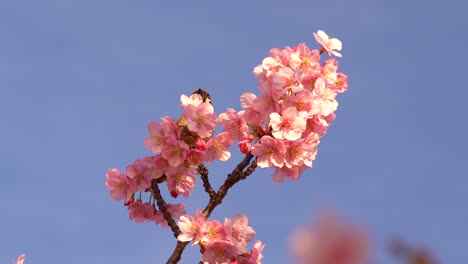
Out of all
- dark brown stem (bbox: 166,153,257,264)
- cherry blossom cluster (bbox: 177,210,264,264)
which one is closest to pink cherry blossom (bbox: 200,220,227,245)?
cherry blossom cluster (bbox: 177,210,264,264)

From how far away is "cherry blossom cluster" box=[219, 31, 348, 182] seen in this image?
11.1 ft

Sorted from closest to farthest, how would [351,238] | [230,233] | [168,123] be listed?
1. [351,238]
2. [230,233]
3. [168,123]

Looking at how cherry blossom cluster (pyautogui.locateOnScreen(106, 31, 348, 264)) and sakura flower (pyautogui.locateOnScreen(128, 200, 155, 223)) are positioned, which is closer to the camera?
cherry blossom cluster (pyautogui.locateOnScreen(106, 31, 348, 264))

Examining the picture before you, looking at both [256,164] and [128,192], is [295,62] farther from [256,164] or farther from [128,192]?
[128,192]

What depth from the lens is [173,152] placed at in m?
3.44

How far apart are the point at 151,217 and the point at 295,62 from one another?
4.15 ft

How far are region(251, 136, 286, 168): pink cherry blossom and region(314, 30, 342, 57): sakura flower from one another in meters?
0.80

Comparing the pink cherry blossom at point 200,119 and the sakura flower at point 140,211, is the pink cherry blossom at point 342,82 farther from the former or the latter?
the sakura flower at point 140,211

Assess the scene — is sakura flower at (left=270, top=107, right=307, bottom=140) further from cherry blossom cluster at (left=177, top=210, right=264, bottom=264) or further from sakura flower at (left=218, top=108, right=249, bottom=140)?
cherry blossom cluster at (left=177, top=210, right=264, bottom=264)

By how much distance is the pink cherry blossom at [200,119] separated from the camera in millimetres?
3400

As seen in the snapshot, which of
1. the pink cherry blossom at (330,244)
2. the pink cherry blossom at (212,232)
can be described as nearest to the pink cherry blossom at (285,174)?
the pink cherry blossom at (212,232)

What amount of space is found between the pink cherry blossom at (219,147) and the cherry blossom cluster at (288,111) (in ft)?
0.24

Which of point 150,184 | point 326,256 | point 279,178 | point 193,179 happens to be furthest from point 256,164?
point 326,256

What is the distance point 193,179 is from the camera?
356 centimetres
